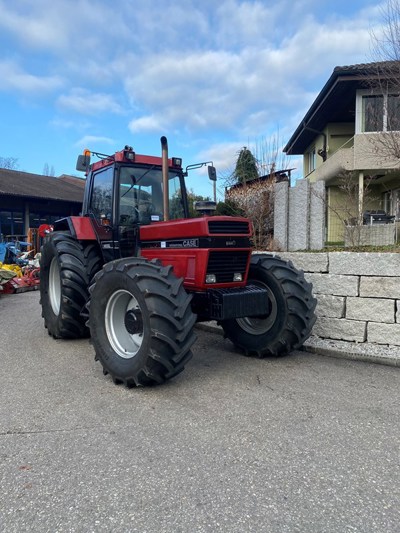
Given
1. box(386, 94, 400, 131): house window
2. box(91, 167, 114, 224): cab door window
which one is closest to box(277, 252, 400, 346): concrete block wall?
box(91, 167, 114, 224): cab door window

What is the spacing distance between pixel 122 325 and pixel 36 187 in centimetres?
2512

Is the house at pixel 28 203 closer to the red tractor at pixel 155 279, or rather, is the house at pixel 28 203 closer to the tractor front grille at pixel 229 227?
the red tractor at pixel 155 279

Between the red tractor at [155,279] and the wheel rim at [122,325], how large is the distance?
0.01m

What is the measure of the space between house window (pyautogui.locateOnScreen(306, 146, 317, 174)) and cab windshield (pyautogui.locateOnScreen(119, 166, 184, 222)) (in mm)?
19028

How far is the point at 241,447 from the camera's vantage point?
9.65ft

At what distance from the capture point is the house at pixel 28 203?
23688 mm

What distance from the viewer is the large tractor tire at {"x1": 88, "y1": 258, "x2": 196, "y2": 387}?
3668 mm

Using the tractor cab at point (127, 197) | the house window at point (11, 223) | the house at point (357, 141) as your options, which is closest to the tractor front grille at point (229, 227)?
the tractor cab at point (127, 197)

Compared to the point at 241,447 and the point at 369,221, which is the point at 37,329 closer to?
the point at 241,447

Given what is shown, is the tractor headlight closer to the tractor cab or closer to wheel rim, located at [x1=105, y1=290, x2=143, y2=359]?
the tractor cab

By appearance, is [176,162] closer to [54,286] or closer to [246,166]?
[54,286]

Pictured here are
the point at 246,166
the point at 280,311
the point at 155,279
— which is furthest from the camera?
the point at 246,166

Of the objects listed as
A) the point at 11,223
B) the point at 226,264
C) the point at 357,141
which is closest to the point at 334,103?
the point at 357,141

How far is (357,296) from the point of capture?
559 cm
